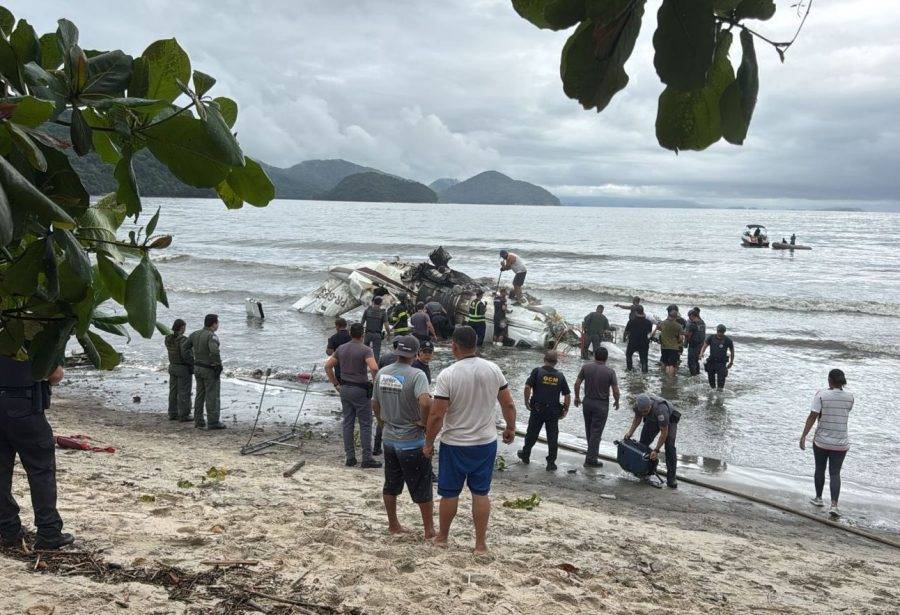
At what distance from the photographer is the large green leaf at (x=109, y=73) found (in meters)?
1.61

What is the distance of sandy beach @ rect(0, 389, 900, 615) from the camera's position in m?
4.06

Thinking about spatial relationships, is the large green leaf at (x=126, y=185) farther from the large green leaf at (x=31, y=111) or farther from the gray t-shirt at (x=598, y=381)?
the gray t-shirt at (x=598, y=381)

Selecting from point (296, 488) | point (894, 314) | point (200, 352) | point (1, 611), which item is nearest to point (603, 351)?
point (296, 488)

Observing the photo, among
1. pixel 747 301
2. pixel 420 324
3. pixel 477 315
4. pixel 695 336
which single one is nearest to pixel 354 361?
pixel 420 324

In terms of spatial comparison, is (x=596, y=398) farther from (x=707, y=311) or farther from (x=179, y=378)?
(x=707, y=311)

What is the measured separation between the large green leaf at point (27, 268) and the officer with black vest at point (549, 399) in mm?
7588

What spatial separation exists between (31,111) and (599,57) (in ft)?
3.62

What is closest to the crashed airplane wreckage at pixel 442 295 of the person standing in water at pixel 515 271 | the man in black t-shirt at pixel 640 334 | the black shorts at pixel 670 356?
the person standing in water at pixel 515 271

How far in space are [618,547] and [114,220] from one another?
16.7 feet

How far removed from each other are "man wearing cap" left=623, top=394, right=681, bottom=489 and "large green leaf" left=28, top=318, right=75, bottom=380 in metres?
7.43

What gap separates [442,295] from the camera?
19094mm

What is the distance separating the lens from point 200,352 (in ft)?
33.7

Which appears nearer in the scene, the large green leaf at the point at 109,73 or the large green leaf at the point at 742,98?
the large green leaf at the point at 742,98

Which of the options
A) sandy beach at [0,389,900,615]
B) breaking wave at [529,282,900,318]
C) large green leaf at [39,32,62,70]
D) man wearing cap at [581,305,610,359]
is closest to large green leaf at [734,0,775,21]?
large green leaf at [39,32,62,70]
